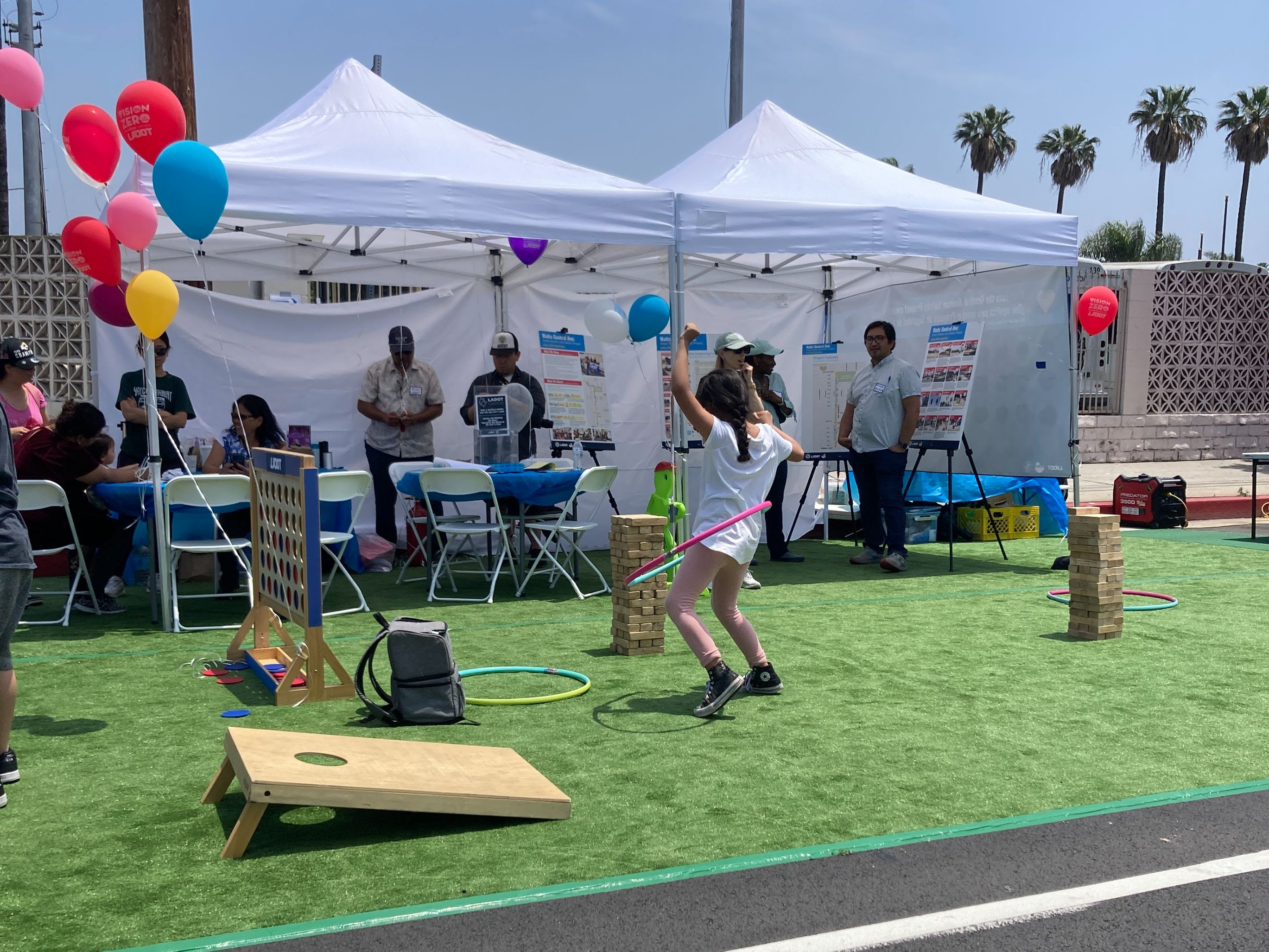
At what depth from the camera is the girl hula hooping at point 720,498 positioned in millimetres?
4871

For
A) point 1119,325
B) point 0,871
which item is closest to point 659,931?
point 0,871

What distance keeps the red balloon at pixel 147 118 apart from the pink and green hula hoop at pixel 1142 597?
234 inches

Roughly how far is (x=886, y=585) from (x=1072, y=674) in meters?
2.97

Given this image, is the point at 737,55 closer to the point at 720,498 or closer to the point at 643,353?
the point at 643,353

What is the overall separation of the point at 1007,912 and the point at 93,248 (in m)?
5.69

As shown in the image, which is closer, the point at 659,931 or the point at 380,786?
the point at 659,931

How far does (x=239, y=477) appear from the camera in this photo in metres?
6.86

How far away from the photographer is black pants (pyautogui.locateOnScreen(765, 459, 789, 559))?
1006cm

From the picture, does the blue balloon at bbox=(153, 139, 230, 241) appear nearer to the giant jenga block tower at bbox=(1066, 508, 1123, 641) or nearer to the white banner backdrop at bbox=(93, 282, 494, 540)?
the white banner backdrop at bbox=(93, 282, 494, 540)

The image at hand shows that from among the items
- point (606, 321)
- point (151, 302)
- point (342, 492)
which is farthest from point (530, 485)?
point (151, 302)

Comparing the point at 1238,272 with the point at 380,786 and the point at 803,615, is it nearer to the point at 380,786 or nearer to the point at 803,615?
the point at 803,615

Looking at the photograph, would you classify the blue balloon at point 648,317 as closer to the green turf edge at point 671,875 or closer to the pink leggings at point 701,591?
the pink leggings at point 701,591

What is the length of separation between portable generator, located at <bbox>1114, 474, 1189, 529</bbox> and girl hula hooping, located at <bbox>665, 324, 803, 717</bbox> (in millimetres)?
9070

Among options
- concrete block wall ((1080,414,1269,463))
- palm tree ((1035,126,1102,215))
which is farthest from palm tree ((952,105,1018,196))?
concrete block wall ((1080,414,1269,463))
